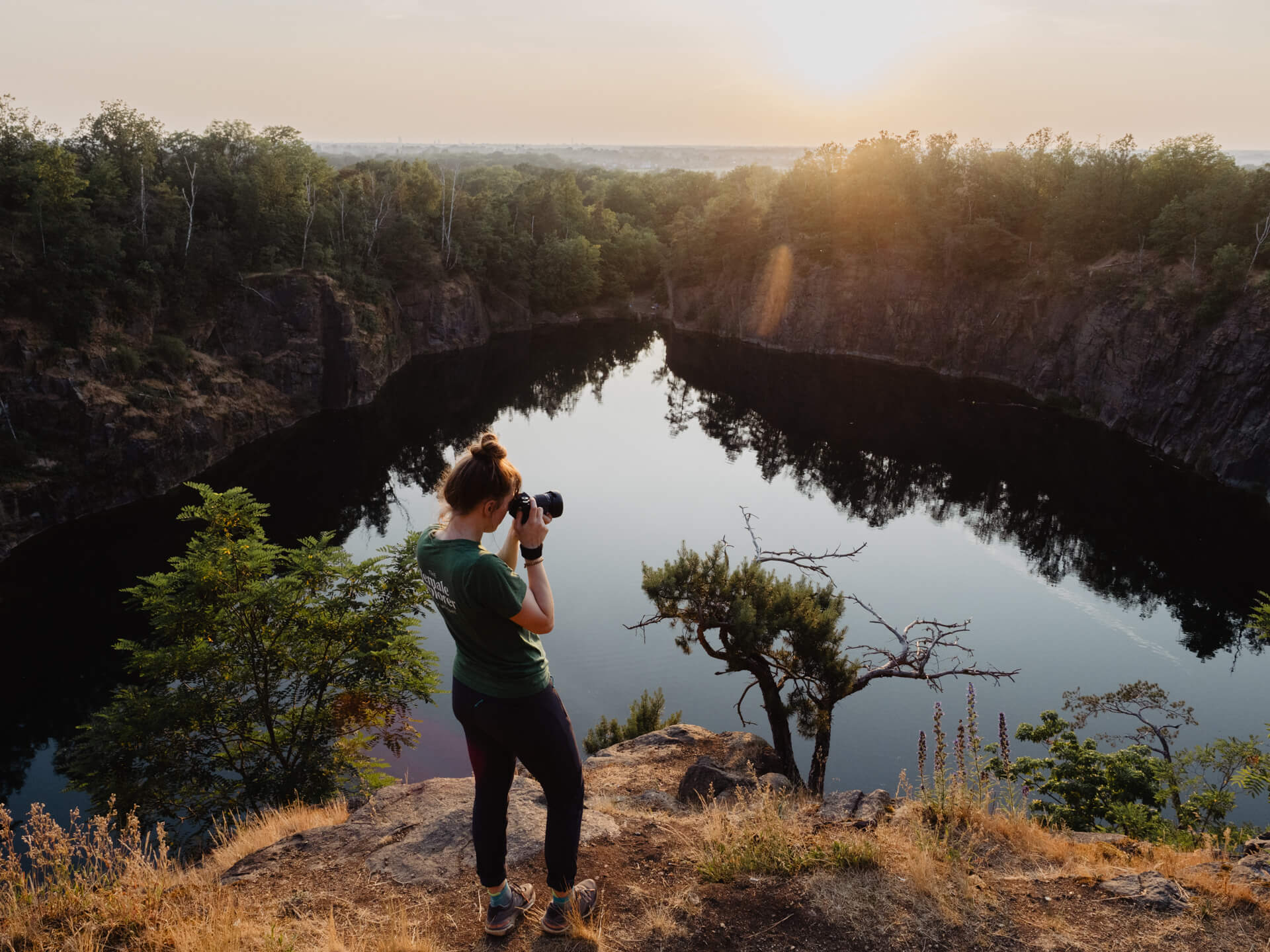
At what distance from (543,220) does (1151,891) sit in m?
66.9

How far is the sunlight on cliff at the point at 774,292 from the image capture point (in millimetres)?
57938

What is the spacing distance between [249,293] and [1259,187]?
1808 inches

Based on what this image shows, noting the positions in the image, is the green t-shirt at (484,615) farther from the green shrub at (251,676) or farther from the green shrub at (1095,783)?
the green shrub at (1095,783)

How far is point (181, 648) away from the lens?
10.2 metres

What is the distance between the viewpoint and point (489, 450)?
12.1 feet

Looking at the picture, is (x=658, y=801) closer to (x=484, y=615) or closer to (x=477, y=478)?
(x=484, y=615)

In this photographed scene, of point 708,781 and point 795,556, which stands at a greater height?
point 708,781

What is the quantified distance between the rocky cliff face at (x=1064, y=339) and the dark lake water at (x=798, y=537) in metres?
1.99

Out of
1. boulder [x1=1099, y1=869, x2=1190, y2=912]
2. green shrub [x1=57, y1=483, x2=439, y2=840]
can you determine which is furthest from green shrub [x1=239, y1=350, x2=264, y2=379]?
boulder [x1=1099, y1=869, x2=1190, y2=912]

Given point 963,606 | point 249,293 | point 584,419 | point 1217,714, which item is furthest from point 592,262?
point 1217,714

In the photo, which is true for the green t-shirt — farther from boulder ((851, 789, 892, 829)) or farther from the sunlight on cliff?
the sunlight on cliff

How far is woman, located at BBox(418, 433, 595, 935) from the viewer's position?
3.62 metres

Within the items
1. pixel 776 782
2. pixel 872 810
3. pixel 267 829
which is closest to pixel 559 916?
pixel 872 810

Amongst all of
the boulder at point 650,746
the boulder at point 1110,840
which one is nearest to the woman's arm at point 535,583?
the boulder at point 1110,840
